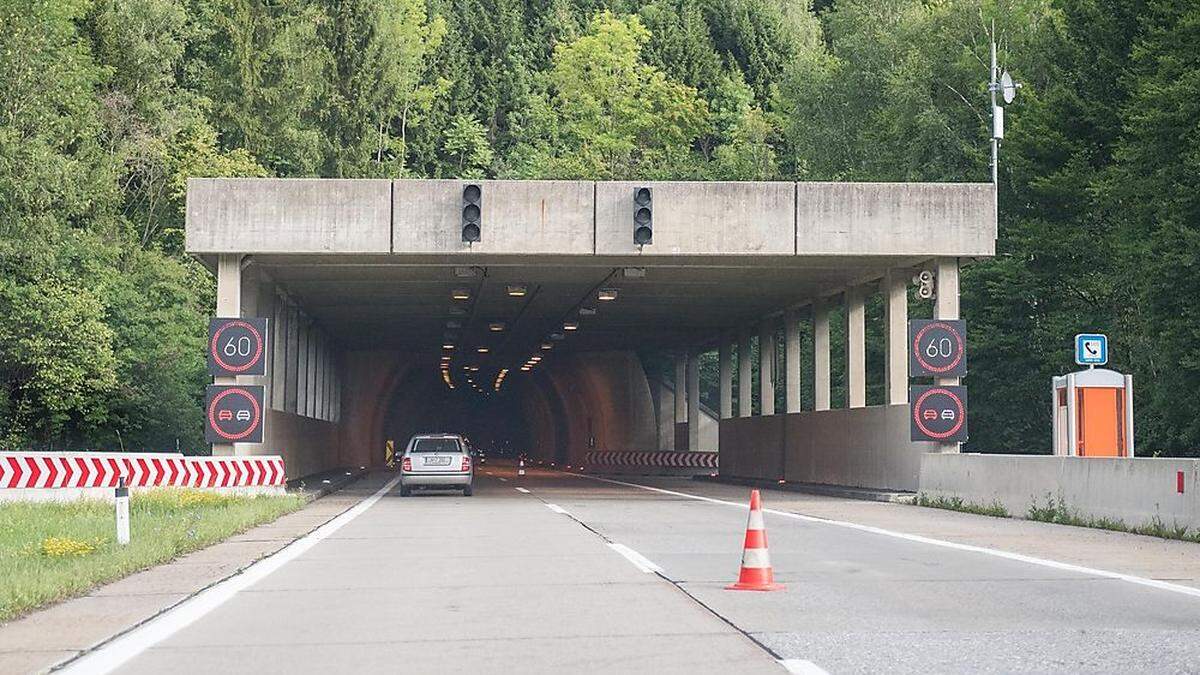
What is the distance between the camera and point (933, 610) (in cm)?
1236

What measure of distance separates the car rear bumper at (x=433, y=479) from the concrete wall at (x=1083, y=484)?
11.1m

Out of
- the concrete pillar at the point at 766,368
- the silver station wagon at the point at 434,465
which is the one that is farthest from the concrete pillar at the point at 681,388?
the silver station wagon at the point at 434,465

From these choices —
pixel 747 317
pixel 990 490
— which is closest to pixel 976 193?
pixel 990 490

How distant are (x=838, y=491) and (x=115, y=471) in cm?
1652

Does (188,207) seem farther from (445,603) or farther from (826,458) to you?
(445,603)

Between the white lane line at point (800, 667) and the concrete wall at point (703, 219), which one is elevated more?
the concrete wall at point (703, 219)

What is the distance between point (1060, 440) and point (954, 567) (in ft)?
52.8

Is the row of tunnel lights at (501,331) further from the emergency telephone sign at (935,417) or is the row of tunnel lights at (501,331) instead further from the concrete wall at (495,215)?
the emergency telephone sign at (935,417)

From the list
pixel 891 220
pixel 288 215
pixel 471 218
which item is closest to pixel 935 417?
pixel 891 220

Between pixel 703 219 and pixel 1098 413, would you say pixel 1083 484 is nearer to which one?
pixel 1098 413

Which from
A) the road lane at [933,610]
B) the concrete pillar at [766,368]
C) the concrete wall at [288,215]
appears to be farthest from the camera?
the concrete pillar at [766,368]

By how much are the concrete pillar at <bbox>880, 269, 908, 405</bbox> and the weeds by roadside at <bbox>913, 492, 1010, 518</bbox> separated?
18.5ft

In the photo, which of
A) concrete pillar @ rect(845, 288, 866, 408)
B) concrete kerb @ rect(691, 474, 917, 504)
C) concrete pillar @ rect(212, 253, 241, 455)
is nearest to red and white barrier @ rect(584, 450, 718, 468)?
concrete kerb @ rect(691, 474, 917, 504)

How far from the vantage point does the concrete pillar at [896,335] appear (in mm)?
38594
